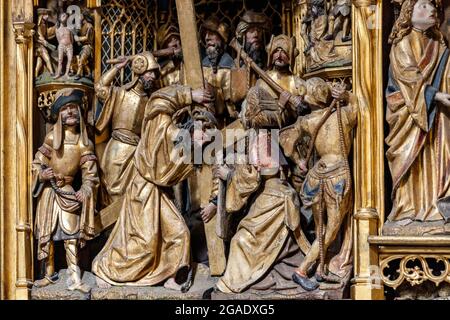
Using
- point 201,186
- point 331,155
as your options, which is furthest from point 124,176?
point 331,155

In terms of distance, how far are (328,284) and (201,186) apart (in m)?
1.33

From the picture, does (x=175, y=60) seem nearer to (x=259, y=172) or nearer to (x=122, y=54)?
(x=122, y=54)

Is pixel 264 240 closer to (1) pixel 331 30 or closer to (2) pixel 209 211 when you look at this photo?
(2) pixel 209 211

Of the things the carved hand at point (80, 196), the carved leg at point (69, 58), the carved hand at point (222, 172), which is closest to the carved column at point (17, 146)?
the carved leg at point (69, 58)

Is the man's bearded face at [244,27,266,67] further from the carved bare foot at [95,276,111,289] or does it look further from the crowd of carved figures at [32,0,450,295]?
the carved bare foot at [95,276,111,289]

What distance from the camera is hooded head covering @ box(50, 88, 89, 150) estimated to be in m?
14.5

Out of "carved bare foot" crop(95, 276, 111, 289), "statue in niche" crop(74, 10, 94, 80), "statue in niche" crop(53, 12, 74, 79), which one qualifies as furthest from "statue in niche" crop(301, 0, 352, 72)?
"carved bare foot" crop(95, 276, 111, 289)

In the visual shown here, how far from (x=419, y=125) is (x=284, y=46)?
1325 mm

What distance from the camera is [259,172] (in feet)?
46.2

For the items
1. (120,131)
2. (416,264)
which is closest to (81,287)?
(120,131)

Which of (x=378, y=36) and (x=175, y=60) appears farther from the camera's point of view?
(x=175, y=60)
